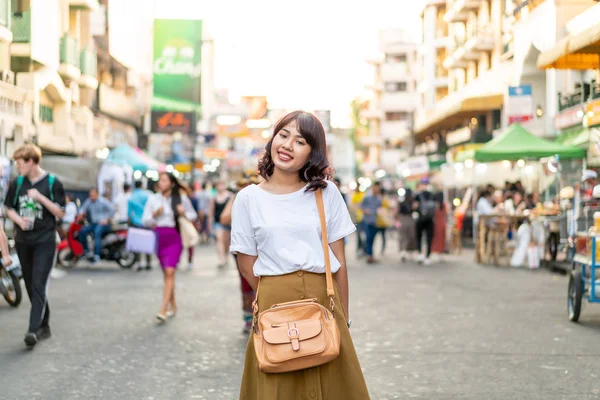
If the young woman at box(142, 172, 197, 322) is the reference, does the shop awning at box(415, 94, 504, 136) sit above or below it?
above

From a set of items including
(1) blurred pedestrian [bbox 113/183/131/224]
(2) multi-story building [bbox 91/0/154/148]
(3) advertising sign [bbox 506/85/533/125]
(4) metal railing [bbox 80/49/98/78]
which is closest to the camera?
(4) metal railing [bbox 80/49/98/78]

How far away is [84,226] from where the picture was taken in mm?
20219

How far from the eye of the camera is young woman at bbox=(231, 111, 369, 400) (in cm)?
415

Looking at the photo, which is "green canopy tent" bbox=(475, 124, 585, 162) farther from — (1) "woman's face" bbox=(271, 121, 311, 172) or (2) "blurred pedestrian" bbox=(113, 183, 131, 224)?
(1) "woman's face" bbox=(271, 121, 311, 172)

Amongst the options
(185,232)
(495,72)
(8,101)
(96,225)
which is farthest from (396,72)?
(185,232)

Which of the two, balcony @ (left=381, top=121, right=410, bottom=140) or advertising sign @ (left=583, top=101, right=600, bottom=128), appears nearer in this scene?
advertising sign @ (left=583, top=101, right=600, bottom=128)

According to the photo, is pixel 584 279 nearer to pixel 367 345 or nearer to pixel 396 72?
pixel 367 345

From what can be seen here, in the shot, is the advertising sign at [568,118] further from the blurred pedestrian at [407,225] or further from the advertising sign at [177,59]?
the advertising sign at [177,59]

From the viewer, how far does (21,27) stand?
45.1 ft

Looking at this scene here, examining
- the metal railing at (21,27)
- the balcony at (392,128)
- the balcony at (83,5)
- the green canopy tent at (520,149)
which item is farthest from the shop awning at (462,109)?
the balcony at (392,128)

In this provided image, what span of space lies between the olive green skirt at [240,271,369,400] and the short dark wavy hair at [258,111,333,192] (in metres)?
0.39

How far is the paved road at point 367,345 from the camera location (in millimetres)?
7340

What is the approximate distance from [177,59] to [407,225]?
17896 millimetres

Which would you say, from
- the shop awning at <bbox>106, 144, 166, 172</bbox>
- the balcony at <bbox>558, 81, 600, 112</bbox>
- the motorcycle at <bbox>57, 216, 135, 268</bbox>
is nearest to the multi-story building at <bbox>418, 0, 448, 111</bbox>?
the balcony at <bbox>558, 81, 600, 112</bbox>
